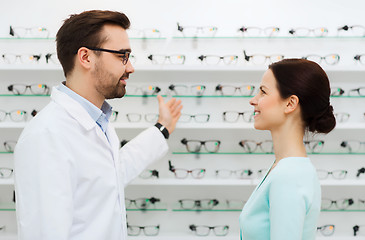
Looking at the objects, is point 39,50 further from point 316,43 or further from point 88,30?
point 316,43

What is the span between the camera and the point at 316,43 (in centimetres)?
227

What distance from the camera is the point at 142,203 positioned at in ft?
7.35

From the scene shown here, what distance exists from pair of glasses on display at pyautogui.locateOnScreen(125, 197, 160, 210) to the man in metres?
0.87

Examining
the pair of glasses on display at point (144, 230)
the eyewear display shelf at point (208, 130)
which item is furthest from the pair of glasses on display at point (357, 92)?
the pair of glasses on display at point (144, 230)

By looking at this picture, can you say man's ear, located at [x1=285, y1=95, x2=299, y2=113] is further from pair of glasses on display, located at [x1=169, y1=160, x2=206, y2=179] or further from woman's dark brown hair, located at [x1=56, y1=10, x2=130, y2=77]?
pair of glasses on display, located at [x1=169, y1=160, x2=206, y2=179]

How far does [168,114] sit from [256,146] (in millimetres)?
695

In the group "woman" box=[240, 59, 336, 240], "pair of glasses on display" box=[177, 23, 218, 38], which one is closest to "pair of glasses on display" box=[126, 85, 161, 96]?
"pair of glasses on display" box=[177, 23, 218, 38]

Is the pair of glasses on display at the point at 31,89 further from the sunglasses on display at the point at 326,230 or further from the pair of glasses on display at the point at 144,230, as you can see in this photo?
the sunglasses on display at the point at 326,230

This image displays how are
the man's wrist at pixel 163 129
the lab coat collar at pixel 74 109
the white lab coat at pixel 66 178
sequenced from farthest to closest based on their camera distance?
the man's wrist at pixel 163 129 → the lab coat collar at pixel 74 109 → the white lab coat at pixel 66 178

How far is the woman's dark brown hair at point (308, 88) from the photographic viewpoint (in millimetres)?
1053

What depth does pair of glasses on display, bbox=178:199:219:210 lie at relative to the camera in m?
2.23

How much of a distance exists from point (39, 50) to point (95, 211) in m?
1.51

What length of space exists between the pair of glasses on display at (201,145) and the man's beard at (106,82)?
100 centimetres

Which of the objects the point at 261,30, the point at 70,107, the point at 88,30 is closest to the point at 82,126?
the point at 70,107
